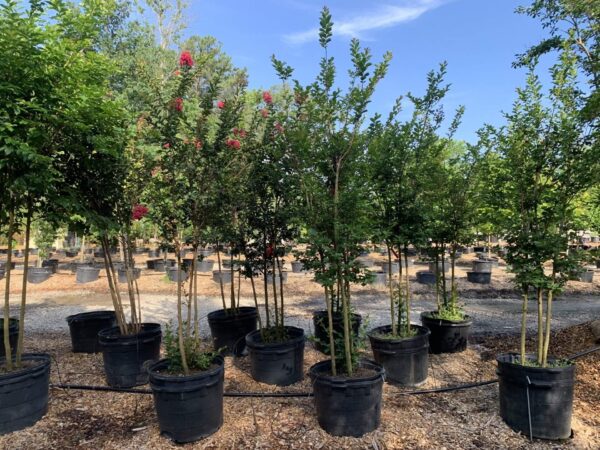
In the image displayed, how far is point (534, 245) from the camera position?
3.53 meters

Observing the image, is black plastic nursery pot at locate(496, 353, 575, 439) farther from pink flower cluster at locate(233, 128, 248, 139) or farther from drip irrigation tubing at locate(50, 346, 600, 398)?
pink flower cluster at locate(233, 128, 248, 139)

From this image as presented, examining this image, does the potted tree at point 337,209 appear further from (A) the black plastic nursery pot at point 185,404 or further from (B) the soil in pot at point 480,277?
(B) the soil in pot at point 480,277

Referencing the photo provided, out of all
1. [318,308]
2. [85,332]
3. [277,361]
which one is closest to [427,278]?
[318,308]

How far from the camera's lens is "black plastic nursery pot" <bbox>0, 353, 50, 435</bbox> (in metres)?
3.37

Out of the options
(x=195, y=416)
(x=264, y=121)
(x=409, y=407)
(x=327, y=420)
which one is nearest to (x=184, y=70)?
(x=264, y=121)

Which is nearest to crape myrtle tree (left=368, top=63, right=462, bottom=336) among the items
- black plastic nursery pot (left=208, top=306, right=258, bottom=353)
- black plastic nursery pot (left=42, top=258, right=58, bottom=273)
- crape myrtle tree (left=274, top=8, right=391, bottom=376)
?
crape myrtle tree (left=274, top=8, right=391, bottom=376)

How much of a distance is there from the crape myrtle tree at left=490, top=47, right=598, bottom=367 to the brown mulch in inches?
25.8

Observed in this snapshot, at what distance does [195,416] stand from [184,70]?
2792 millimetres

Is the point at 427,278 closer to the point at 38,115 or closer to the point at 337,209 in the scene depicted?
the point at 337,209

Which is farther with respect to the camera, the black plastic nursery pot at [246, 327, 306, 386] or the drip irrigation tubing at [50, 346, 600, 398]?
the black plastic nursery pot at [246, 327, 306, 386]

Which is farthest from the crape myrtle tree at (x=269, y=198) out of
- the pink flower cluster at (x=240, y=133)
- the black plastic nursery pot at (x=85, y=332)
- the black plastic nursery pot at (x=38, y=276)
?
the black plastic nursery pot at (x=38, y=276)

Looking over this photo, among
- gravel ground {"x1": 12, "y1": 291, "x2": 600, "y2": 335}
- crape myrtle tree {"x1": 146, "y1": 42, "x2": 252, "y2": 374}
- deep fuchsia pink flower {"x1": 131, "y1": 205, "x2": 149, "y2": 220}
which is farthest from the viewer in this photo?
gravel ground {"x1": 12, "y1": 291, "x2": 600, "y2": 335}

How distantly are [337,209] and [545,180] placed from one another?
6.11 feet

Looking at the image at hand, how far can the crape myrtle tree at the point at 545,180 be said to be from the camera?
3479 mm
